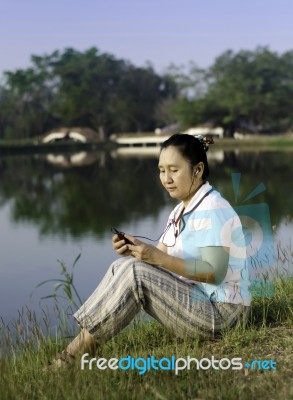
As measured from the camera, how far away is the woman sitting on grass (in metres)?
2.02

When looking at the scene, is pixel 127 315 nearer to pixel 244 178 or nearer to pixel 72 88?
pixel 244 178

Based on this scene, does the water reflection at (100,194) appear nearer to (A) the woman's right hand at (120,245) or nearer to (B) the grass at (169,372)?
(B) the grass at (169,372)

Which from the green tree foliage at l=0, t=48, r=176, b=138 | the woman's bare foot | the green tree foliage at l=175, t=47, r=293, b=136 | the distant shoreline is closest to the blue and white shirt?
the woman's bare foot

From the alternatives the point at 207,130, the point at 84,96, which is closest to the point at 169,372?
Answer: the point at 207,130

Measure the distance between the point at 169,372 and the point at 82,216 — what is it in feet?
30.1

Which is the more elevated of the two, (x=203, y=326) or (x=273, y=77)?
(x=273, y=77)

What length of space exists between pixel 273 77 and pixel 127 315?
40064 mm

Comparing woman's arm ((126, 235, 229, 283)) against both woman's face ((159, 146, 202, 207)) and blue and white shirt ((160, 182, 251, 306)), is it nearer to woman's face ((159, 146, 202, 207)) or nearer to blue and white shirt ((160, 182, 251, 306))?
blue and white shirt ((160, 182, 251, 306))

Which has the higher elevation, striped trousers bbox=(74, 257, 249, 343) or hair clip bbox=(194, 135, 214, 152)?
hair clip bbox=(194, 135, 214, 152)

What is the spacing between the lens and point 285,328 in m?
2.32

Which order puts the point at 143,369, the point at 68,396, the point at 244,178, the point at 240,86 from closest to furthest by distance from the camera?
the point at 68,396
the point at 143,369
the point at 244,178
the point at 240,86

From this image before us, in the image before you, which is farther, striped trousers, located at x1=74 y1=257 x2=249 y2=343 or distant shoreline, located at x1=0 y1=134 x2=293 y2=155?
distant shoreline, located at x1=0 y1=134 x2=293 y2=155

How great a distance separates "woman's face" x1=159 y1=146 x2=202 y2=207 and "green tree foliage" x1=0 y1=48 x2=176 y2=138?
41.6m

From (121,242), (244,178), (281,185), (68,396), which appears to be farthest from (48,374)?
(244,178)
